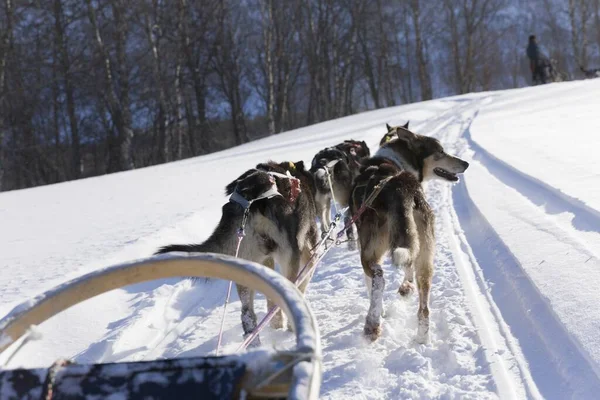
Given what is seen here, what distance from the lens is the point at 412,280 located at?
3.96 metres

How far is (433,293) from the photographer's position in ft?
13.1

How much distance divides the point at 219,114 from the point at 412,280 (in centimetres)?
2736

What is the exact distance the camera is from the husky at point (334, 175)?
5.56m

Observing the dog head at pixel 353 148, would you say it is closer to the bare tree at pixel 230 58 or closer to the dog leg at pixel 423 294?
the dog leg at pixel 423 294

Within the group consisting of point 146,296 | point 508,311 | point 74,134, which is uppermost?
point 74,134

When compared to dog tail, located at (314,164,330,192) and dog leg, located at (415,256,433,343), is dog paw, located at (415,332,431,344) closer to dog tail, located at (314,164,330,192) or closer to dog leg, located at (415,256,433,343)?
dog leg, located at (415,256,433,343)

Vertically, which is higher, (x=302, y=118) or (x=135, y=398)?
(x=302, y=118)

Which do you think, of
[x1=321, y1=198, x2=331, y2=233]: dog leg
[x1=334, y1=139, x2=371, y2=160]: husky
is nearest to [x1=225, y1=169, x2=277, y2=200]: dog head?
[x1=321, y1=198, x2=331, y2=233]: dog leg

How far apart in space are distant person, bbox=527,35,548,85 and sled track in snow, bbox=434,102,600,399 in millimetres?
19635

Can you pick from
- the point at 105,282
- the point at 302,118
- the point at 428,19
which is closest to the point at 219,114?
the point at 302,118

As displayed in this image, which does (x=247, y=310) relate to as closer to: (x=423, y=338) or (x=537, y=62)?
(x=423, y=338)

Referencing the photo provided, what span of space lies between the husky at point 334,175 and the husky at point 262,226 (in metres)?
1.97

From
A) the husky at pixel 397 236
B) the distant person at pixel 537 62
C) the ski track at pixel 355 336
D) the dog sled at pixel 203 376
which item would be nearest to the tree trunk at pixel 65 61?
the ski track at pixel 355 336

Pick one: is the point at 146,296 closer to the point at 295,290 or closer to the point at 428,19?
the point at 295,290
